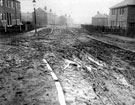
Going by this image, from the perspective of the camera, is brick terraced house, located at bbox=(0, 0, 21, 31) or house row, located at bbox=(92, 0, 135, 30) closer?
house row, located at bbox=(92, 0, 135, 30)

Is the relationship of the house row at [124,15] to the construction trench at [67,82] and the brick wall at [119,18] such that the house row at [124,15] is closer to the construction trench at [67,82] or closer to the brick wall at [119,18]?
the brick wall at [119,18]

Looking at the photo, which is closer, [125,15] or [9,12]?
[125,15]

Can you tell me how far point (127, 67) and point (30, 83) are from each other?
5.12 m

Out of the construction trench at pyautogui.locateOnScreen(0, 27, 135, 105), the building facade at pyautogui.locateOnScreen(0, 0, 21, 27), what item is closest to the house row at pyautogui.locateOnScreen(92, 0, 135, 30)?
the building facade at pyautogui.locateOnScreen(0, 0, 21, 27)

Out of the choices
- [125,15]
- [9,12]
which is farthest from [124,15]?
[9,12]

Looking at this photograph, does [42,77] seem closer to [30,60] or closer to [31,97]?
[31,97]

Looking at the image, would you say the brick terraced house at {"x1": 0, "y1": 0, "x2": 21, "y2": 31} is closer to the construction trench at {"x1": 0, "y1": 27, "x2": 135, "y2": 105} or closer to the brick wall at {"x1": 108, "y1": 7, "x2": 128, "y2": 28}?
the brick wall at {"x1": 108, "y1": 7, "x2": 128, "y2": 28}

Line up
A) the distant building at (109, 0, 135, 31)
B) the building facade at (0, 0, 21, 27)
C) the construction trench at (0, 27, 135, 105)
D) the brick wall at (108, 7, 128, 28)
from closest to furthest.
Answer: the construction trench at (0, 27, 135, 105), the distant building at (109, 0, 135, 31), the building facade at (0, 0, 21, 27), the brick wall at (108, 7, 128, 28)

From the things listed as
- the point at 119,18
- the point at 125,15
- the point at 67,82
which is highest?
the point at 125,15

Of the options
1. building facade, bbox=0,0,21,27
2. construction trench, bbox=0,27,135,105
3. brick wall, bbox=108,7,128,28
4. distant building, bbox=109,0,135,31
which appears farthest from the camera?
brick wall, bbox=108,7,128,28

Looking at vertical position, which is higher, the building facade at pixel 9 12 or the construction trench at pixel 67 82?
the building facade at pixel 9 12

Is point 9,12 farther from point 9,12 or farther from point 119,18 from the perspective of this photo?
point 119,18

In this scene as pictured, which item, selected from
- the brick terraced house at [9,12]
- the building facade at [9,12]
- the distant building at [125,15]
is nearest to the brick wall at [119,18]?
the distant building at [125,15]

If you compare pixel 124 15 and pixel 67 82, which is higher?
pixel 124 15
